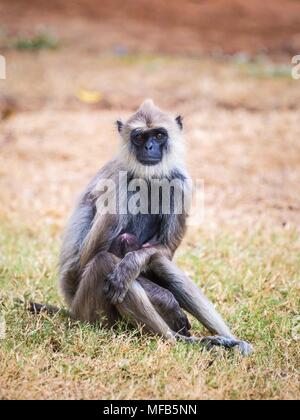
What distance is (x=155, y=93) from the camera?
504 inches

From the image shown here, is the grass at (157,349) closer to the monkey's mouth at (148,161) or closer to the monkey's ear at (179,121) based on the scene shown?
the monkey's mouth at (148,161)

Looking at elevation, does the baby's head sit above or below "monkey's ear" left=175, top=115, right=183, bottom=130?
below

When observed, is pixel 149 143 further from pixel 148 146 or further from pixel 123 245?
pixel 123 245

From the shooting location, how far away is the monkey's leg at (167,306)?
192 inches

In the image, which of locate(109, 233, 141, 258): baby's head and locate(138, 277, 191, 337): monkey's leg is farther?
locate(109, 233, 141, 258): baby's head

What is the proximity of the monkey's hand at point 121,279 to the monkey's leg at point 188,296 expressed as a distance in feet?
0.69

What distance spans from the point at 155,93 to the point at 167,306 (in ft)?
27.4

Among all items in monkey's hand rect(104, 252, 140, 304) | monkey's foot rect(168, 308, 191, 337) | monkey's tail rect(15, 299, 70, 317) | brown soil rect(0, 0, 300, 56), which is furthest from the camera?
brown soil rect(0, 0, 300, 56)

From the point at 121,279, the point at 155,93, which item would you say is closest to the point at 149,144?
the point at 121,279

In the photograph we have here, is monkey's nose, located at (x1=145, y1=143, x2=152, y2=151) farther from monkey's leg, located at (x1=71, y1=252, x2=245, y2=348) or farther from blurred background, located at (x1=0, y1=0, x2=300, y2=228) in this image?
blurred background, located at (x1=0, y1=0, x2=300, y2=228)

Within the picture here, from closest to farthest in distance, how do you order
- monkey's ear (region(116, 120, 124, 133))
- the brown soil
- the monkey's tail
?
1. the monkey's tail
2. monkey's ear (region(116, 120, 124, 133))
3. the brown soil

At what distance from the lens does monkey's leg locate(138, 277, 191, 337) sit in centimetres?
488

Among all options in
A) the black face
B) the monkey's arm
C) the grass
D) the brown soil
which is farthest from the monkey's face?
the brown soil

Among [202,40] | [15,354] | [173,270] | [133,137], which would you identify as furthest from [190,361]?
[202,40]
